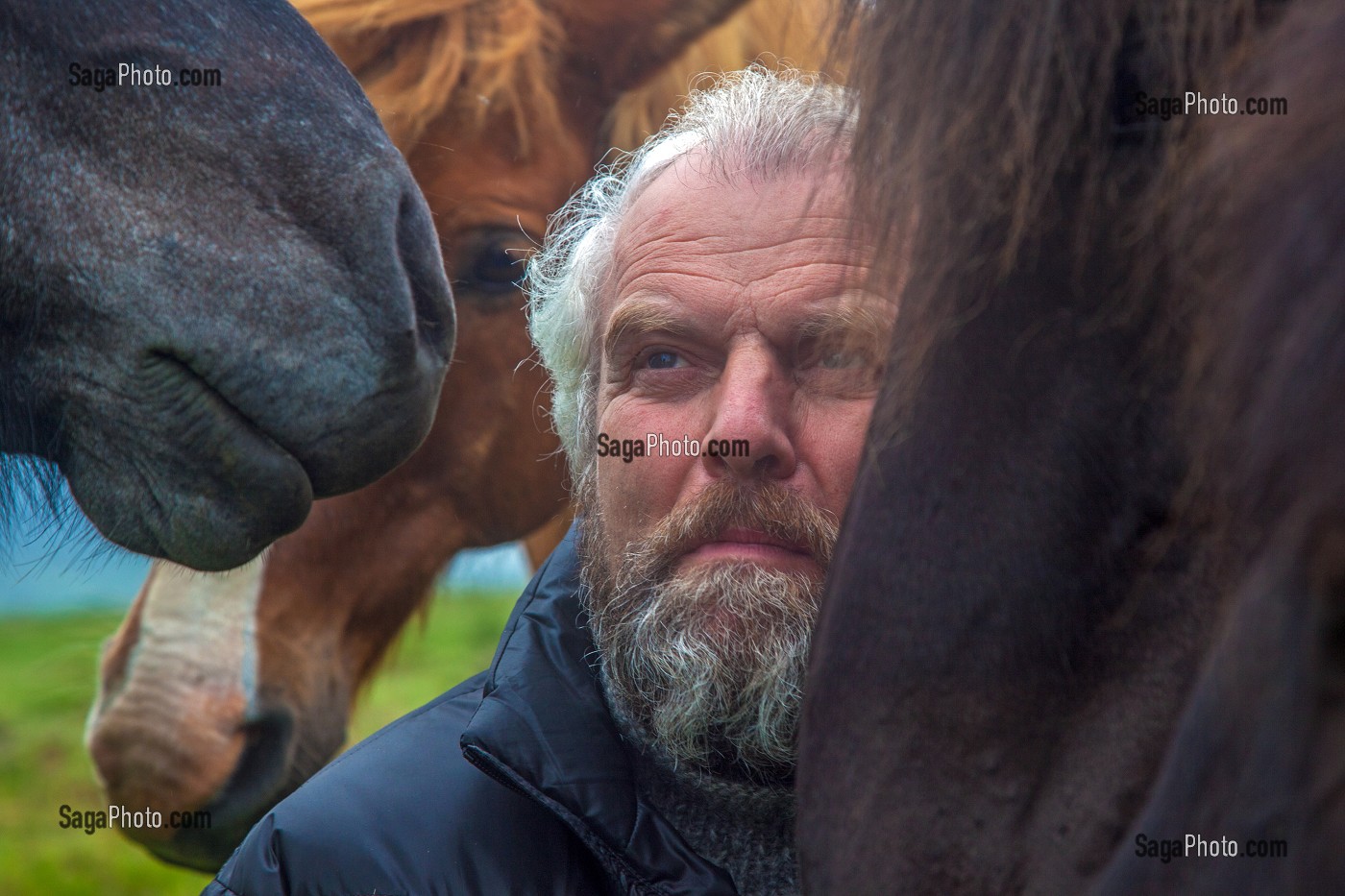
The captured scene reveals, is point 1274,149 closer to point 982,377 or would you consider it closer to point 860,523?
point 982,377

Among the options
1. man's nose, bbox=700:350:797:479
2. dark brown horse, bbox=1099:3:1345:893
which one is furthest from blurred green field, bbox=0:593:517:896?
dark brown horse, bbox=1099:3:1345:893

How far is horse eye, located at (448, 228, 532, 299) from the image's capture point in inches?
109

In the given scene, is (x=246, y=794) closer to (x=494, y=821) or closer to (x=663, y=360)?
(x=494, y=821)

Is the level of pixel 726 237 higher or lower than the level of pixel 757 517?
higher

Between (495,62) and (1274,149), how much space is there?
2.27 m

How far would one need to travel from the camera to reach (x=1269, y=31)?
28.9 inches

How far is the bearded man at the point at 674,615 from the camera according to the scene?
1494 mm

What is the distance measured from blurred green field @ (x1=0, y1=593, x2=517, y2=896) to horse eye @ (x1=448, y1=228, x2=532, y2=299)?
0.82 metres

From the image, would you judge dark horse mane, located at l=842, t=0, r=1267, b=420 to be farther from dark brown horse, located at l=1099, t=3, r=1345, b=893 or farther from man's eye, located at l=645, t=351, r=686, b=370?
man's eye, located at l=645, t=351, r=686, b=370

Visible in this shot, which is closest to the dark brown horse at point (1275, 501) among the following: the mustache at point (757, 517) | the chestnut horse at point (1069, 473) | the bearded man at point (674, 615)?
the chestnut horse at point (1069, 473)

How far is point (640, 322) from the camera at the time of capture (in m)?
1.83

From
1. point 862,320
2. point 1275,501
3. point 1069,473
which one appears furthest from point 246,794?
point 1275,501

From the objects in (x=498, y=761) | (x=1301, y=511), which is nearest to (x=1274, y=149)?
(x=1301, y=511)

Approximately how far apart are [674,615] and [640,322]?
0.46m
